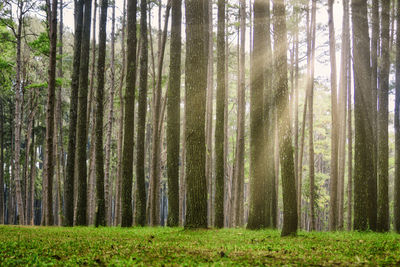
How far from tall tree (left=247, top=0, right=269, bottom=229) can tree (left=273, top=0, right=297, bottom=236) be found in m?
2.90

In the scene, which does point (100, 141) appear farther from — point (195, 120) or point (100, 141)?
point (195, 120)

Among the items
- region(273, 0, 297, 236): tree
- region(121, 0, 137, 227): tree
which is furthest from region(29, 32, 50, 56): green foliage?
region(273, 0, 297, 236): tree

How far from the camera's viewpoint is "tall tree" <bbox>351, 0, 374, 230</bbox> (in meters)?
9.52

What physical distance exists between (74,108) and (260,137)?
7779 mm

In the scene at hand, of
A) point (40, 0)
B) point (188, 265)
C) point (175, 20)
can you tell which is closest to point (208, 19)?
point (175, 20)

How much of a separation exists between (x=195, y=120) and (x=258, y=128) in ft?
10.0

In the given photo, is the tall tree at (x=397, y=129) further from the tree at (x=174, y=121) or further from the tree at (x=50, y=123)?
the tree at (x=50, y=123)

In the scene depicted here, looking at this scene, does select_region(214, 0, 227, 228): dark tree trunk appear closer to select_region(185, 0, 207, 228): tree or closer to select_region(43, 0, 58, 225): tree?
select_region(185, 0, 207, 228): tree

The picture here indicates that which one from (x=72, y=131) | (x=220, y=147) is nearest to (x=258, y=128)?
(x=220, y=147)

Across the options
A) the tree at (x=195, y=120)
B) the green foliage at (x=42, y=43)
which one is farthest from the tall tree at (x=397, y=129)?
the green foliage at (x=42, y=43)

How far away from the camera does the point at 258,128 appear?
10781 millimetres

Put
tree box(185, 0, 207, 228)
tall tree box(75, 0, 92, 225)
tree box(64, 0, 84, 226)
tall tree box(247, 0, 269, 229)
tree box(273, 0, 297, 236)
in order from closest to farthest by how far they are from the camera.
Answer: tree box(273, 0, 297, 236) < tree box(185, 0, 207, 228) < tall tree box(247, 0, 269, 229) < tall tree box(75, 0, 92, 225) < tree box(64, 0, 84, 226)

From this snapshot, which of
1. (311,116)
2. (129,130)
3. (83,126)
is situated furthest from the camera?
(311,116)

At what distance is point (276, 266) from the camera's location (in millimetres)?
3816
